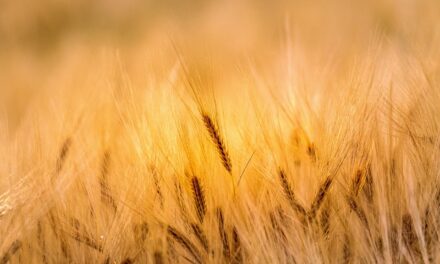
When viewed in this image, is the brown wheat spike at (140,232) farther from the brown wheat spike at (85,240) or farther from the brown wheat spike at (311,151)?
the brown wheat spike at (311,151)

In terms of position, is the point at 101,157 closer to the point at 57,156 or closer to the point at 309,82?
the point at 57,156

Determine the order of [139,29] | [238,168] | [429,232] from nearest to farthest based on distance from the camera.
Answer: [429,232] → [238,168] → [139,29]

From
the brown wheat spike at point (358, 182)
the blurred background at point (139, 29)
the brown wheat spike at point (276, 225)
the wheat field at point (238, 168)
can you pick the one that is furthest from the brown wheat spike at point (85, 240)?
the blurred background at point (139, 29)

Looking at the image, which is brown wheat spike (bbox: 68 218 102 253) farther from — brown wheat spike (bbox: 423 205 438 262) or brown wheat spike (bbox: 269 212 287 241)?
brown wheat spike (bbox: 423 205 438 262)

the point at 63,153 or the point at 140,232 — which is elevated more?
the point at 63,153

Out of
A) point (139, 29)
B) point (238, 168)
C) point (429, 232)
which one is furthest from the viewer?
point (139, 29)

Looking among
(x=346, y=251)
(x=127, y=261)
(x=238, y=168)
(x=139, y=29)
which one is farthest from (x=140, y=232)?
(x=139, y=29)

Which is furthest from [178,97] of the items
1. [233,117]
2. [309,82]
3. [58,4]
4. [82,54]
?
[58,4]

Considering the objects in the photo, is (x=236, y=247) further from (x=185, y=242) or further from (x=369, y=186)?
(x=369, y=186)
